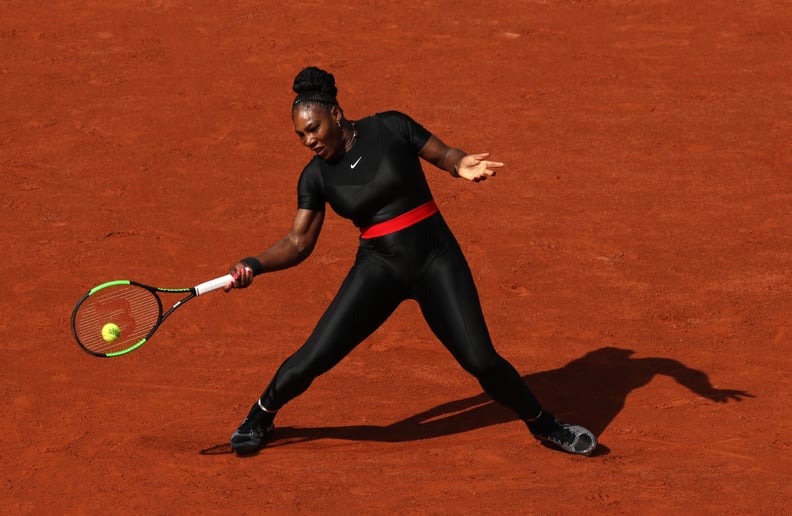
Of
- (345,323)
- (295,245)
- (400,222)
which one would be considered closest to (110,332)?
(295,245)

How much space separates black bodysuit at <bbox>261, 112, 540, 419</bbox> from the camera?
926cm

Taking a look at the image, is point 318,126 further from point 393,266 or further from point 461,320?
point 461,320

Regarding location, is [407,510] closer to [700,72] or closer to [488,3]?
[700,72]

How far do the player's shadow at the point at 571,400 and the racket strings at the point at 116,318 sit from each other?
104 cm

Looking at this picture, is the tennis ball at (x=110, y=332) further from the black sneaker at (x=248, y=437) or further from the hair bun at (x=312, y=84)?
the hair bun at (x=312, y=84)

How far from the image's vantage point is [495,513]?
9.02 meters

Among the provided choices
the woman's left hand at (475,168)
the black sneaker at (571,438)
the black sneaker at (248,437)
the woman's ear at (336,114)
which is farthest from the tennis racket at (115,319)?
the black sneaker at (571,438)

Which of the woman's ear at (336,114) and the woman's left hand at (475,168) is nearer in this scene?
the woman's left hand at (475,168)

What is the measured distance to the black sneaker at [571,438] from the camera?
31.6 ft

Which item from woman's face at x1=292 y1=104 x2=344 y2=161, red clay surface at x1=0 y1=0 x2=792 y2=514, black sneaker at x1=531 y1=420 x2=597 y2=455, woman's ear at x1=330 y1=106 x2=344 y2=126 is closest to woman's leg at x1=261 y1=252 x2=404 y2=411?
red clay surface at x1=0 y1=0 x2=792 y2=514

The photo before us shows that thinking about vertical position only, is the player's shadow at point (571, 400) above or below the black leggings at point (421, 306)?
below

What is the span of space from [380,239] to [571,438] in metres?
1.84

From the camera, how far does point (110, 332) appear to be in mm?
9484

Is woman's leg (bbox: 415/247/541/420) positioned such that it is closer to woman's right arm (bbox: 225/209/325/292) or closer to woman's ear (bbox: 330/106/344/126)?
woman's right arm (bbox: 225/209/325/292)
